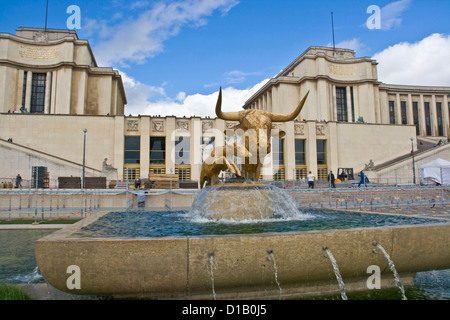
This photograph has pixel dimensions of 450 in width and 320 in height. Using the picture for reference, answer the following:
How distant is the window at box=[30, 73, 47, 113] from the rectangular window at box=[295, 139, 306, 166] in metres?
40.1

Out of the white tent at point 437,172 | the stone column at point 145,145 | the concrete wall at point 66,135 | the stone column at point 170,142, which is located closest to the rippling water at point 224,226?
the white tent at point 437,172

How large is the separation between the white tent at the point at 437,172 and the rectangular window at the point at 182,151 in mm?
27212

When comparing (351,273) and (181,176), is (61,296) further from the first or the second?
(181,176)

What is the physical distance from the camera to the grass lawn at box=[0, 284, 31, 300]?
11.5 feet

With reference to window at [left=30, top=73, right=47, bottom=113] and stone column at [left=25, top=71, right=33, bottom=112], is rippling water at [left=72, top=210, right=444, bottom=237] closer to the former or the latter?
stone column at [left=25, top=71, right=33, bottom=112]

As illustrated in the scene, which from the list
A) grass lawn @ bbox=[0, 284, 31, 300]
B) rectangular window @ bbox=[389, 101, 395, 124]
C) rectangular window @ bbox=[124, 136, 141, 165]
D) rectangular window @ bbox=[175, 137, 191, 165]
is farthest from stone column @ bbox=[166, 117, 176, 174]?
rectangular window @ bbox=[389, 101, 395, 124]

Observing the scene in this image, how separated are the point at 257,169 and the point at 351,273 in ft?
13.9

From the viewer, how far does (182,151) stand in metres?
42.1

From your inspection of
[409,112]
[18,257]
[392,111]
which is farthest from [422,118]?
[18,257]

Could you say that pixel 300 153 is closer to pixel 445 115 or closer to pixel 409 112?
pixel 409 112

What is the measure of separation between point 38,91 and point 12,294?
5417cm

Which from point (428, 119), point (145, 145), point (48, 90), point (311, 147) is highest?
point (48, 90)

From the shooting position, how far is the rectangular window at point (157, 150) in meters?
41.4

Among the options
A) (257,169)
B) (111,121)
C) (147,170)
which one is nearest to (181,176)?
(147,170)
